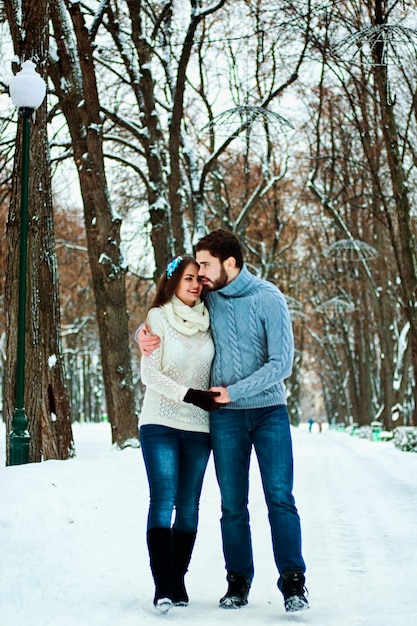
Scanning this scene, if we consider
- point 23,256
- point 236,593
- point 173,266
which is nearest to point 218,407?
point 173,266

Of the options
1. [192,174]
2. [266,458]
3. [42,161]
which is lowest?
[266,458]

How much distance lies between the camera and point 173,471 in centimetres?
440

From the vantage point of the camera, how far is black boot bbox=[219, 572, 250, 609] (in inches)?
169

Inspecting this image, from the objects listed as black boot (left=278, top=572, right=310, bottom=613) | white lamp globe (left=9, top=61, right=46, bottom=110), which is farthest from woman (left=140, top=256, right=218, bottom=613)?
white lamp globe (left=9, top=61, right=46, bottom=110)

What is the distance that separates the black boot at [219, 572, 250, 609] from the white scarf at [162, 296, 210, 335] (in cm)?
134

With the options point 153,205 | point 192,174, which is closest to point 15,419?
point 153,205

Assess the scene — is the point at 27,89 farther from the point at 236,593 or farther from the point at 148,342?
the point at 236,593

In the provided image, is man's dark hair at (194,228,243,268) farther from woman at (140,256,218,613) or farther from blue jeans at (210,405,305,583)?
blue jeans at (210,405,305,583)

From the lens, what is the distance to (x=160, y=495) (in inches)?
172

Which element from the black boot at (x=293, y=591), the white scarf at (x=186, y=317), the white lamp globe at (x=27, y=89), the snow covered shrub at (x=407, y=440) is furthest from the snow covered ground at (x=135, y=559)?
the snow covered shrub at (x=407, y=440)

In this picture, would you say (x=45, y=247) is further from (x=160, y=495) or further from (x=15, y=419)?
(x=160, y=495)

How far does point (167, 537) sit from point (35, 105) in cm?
464

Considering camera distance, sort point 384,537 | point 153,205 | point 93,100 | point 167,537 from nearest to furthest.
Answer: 1. point 167,537
2. point 384,537
3. point 93,100
4. point 153,205

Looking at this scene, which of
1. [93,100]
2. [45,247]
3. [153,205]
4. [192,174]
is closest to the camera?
[45,247]
